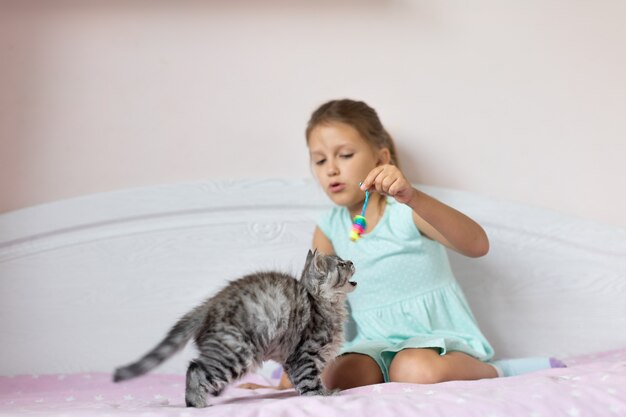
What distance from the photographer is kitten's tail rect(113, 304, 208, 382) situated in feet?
4.02

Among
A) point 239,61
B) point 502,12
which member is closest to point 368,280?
point 239,61

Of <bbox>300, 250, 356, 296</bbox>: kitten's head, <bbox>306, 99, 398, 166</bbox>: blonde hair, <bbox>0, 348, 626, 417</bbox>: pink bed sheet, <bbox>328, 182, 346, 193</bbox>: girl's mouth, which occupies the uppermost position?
<bbox>306, 99, 398, 166</bbox>: blonde hair

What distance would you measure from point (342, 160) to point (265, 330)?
570 mm

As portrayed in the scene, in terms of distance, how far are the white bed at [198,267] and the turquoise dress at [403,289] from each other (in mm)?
203

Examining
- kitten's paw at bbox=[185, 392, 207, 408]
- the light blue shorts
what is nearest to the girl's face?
the light blue shorts

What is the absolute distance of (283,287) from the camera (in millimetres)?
1337

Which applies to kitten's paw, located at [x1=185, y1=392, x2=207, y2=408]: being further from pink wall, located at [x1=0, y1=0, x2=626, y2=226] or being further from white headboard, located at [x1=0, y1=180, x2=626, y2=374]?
pink wall, located at [x1=0, y1=0, x2=626, y2=226]

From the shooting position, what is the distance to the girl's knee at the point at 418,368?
1.46 metres

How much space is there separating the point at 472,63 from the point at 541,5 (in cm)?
24

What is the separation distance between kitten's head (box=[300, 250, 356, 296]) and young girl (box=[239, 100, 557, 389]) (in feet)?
0.90

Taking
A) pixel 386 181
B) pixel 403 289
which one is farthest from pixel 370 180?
pixel 403 289

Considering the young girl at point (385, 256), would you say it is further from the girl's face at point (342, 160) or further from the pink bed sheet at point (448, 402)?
the pink bed sheet at point (448, 402)

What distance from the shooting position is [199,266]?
194 cm

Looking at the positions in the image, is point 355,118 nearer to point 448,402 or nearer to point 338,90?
point 338,90
